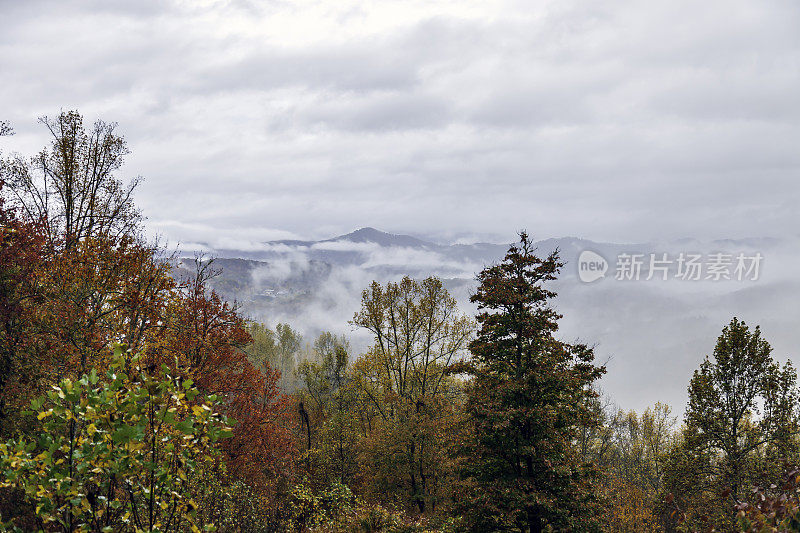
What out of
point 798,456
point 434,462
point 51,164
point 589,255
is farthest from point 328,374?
point 589,255

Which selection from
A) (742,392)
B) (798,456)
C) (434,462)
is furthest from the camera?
(434,462)

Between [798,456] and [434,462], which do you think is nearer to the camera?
[798,456]

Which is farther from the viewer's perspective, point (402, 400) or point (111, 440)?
point (402, 400)

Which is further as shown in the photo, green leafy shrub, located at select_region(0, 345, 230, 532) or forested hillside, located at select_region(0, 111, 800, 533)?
forested hillside, located at select_region(0, 111, 800, 533)

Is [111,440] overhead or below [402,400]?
overhead

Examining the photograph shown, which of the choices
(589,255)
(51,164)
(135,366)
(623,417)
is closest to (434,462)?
(51,164)

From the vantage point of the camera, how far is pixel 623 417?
67562 mm

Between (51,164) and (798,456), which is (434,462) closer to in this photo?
(798,456)

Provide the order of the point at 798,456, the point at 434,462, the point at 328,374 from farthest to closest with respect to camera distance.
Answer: the point at 328,374
the point at 434,462
the point at 798,456

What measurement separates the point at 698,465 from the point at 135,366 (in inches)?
1058

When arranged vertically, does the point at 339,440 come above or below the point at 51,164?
below

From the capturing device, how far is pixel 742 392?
2489cm

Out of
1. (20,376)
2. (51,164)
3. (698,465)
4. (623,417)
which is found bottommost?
(623,417)

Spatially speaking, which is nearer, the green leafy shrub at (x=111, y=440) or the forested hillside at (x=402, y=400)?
the green leafy shrub at (x=111, y=440)
